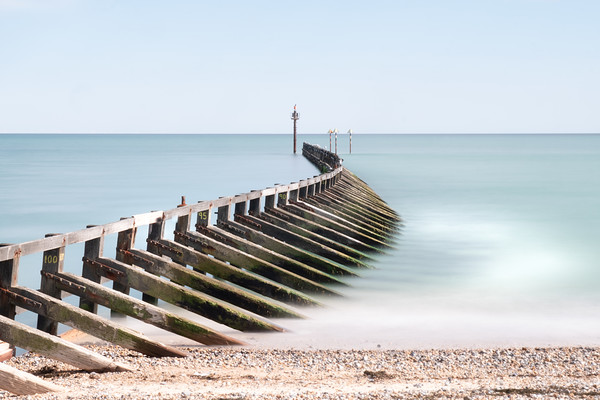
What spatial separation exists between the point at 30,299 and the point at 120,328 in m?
0.90

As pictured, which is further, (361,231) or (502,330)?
(361,231)

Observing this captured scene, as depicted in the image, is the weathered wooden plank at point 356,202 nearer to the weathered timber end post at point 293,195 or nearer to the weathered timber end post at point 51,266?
the weathered timber end post at point 293,195

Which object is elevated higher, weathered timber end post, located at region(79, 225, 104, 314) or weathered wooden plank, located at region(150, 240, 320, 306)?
weathered timber end post, located at region(79, 225, 104, 314)

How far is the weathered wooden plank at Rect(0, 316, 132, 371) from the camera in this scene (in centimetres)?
543

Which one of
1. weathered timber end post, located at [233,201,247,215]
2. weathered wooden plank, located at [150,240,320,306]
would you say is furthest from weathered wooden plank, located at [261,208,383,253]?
weathered wooden plank, located at [150,240,320,306]

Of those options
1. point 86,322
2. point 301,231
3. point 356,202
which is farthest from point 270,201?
point 356,202

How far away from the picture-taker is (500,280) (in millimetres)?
13328

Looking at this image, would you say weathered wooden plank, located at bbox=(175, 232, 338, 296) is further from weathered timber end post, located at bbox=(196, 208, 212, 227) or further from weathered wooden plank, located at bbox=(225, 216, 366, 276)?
weathered wooden plank, located at bbox=(225, 216, 366, 276)

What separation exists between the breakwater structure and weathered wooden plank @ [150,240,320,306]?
0.01m

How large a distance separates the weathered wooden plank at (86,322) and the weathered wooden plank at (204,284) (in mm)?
1643

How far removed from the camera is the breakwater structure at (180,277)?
5977mm

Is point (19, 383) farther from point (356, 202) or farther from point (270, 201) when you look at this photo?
point (356, 202)

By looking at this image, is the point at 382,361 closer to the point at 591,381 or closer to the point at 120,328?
the point at 591,381

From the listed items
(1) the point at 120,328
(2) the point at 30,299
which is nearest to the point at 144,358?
(1) the point at 120,328
